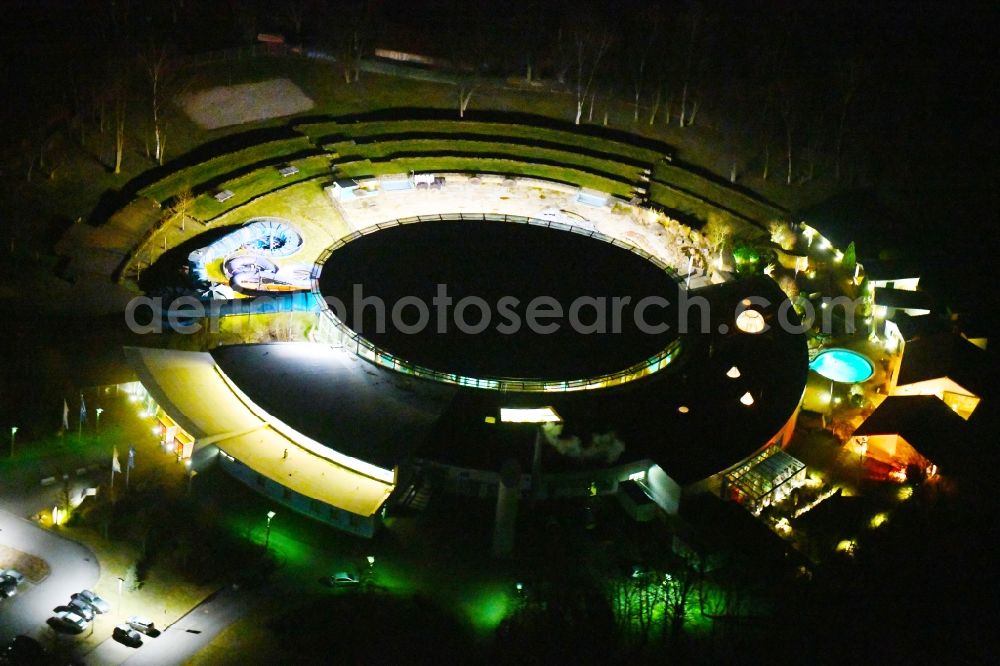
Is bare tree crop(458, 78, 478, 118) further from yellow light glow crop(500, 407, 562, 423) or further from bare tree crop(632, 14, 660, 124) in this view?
yellow light glow crop(500, 407, 562, 423)

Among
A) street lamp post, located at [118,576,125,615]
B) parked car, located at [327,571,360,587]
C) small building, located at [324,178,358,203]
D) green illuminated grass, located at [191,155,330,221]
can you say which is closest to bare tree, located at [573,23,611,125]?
small building, located at [324,178,358,203]

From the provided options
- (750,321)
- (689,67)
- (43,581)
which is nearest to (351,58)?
(689,67)

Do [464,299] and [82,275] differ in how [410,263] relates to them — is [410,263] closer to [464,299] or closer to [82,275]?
[464,299]

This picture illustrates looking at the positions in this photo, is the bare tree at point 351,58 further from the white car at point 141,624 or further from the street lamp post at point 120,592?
the white car at point 141,624

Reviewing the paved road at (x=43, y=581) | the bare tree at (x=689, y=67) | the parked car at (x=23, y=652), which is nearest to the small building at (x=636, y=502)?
the paved road at (x=43, y=581)

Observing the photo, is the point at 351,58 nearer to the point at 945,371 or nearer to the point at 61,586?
the point at 945,371
